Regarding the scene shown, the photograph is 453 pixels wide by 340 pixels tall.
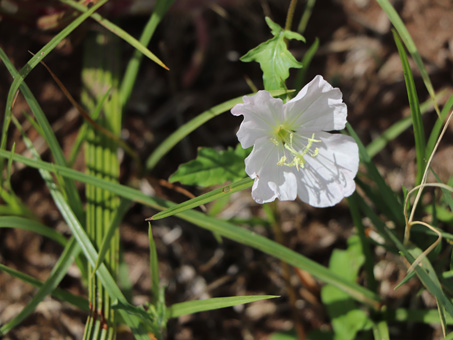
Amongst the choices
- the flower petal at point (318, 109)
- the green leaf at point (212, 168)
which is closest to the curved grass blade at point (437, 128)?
the flower petal at point (318, 109)

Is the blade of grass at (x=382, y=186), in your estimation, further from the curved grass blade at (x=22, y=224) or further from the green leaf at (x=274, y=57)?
the curved grass blade at (x=22, y=224)

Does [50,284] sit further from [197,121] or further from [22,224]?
[197,121]

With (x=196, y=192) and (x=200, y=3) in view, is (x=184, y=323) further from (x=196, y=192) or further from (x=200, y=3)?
(x=200, y=3)

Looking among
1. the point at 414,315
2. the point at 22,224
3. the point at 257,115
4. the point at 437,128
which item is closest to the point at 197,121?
the point at 257,115

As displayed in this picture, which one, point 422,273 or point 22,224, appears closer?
point 422,273

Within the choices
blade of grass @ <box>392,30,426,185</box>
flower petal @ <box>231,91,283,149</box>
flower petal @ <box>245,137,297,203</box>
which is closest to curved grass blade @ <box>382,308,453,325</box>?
blade of grass @ <box>392,30,426,185</box>
